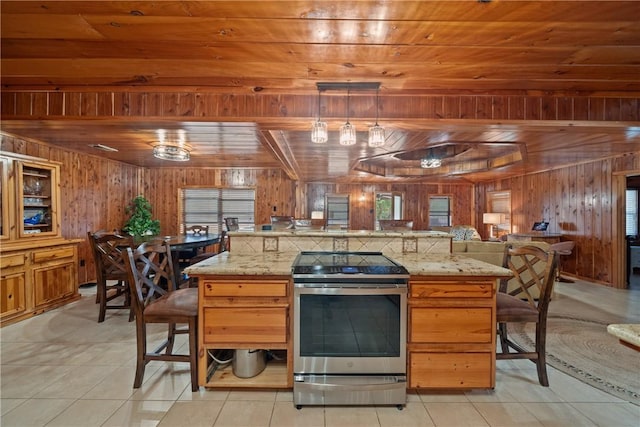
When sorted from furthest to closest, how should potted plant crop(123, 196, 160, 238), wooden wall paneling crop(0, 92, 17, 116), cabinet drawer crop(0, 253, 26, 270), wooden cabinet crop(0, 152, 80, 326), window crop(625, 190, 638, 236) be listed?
window crop(625, 190, 638, 236), potted plant crop(123, 196, 160, 238), wooden cabinet crop(0, 152, 80, 326), cabinet drawer crop(0, 253, 26, 270), wooden wall paneling crop(0, 92, 17, 116)

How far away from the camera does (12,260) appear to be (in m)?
3.16

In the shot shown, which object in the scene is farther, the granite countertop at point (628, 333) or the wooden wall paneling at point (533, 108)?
the wooden wall paneling at point (533, 108)

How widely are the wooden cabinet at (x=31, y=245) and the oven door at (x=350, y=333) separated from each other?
3567 millimetres

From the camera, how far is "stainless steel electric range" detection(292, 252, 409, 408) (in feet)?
5.99

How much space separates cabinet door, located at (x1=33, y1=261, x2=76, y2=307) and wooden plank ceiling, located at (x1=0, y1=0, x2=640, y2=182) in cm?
188

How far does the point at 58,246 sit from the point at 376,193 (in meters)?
7.48

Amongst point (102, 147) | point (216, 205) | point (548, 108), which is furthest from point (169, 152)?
point (548, 108)

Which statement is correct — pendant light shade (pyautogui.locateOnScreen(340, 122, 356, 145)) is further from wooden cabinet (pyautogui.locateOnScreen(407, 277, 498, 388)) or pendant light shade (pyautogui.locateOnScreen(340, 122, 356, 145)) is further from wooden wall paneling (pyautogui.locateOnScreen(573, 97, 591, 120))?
wooden wall paneling (pyautogui.locateOnScreen(573, 97, 591, 120))

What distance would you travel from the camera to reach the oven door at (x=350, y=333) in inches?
73.4

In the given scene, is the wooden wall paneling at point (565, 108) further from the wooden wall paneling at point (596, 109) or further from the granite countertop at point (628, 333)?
the granite countertop at point (628, 333)

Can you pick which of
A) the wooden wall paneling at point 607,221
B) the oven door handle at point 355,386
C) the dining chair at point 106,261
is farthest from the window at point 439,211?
the dining chair at point 106,261

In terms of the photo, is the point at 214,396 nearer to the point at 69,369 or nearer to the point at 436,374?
the point at 69,369

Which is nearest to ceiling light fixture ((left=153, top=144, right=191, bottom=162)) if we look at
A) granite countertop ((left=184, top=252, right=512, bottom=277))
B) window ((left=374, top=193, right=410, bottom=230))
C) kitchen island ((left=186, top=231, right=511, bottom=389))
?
granite countertop ((left=184, top=252, right=512, bottom=277))

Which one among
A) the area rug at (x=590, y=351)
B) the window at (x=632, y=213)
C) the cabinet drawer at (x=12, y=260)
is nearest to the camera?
the area rug at (x=590, y=351)
